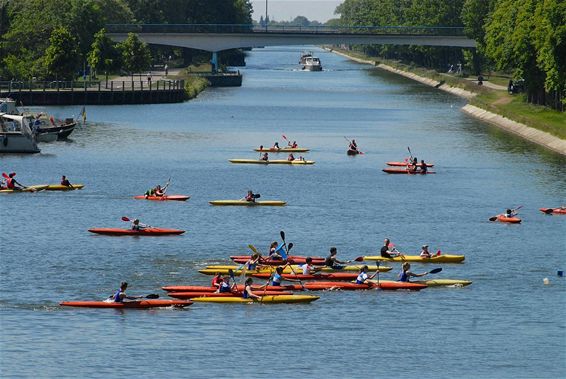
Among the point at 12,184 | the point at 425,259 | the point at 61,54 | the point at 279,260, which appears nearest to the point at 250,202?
the point at 12,184

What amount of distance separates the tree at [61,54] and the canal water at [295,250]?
41444mm

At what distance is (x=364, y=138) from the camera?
154m

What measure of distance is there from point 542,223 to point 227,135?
65168 mm

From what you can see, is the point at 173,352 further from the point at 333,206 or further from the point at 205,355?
the point at 333,206

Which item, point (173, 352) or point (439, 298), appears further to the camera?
point (439, 298)

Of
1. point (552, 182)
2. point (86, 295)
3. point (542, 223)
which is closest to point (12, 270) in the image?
point (86, 295)

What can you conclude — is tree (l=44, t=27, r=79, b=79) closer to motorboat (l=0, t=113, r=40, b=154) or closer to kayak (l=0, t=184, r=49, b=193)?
motorboat (l=0, t=113, r=40, b=154)

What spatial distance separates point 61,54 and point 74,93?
8987 millimetres

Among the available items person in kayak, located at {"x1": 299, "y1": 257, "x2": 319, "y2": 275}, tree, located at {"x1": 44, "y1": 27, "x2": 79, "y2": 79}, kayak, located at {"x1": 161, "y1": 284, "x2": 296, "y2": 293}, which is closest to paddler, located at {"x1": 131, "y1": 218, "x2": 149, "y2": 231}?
person in kayak, located at {"x1": 299, "y1": 257, "x2": 319, "y2": 275}

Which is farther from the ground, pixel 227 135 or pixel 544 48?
pixel 544 48

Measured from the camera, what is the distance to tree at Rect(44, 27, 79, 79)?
191750 millimetres

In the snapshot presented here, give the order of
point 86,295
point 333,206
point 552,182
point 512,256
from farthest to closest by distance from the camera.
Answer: point 552,182 → point 333,206 → point 512,256 → point 86,295

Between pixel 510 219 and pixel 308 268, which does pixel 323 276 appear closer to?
pixel 308 268

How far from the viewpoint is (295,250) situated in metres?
85.6
